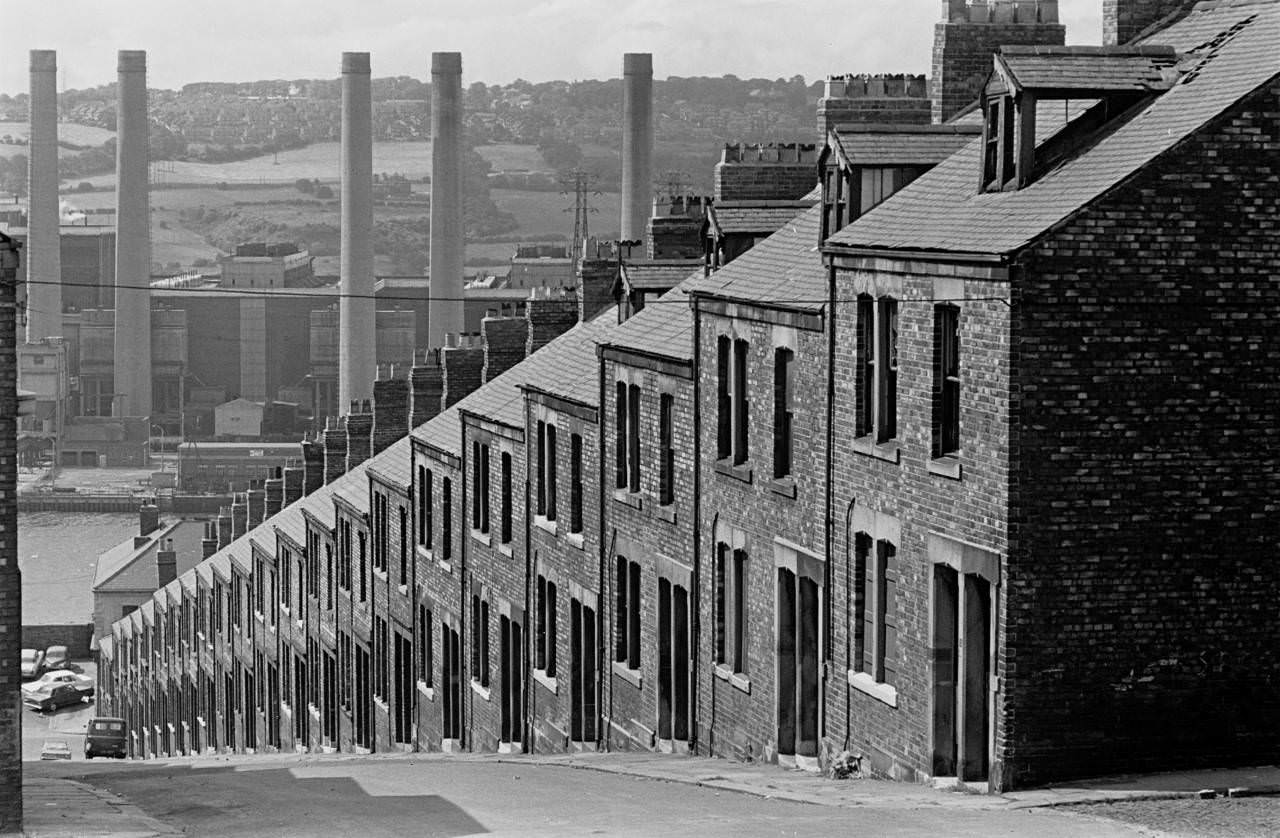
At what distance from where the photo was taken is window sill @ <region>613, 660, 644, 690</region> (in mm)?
30070

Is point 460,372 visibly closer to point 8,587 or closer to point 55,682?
→ point 8,587

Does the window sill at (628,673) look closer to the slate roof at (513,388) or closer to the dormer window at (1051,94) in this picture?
the slate roof at (513,388)

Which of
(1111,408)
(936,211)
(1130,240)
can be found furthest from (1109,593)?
(936,211)

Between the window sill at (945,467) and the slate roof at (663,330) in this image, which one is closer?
the window sill at (945,467)

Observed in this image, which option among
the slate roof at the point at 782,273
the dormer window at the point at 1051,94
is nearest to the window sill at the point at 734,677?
the slate roof at the point at 782,273

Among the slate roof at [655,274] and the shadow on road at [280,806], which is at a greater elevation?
the slate roof at [655,274]

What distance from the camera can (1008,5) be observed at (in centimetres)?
2952

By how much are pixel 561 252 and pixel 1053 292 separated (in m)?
175

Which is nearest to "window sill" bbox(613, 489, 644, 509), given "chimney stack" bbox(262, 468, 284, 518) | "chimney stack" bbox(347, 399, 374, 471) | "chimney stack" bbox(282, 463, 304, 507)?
"chimney stack" bbox(347, 399, 374, 471)

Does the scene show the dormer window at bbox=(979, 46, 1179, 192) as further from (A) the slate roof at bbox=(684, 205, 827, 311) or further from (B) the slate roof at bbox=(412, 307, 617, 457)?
(B) the slate roof at bbox=(412, 307, 617, 457)

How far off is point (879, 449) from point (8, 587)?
8.39m

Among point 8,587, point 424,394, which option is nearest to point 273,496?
point 424,394

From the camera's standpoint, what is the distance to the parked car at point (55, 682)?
9062 centimetres

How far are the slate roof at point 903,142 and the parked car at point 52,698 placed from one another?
230ft
